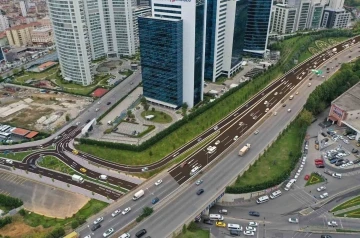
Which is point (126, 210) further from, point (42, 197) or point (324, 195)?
point (324, 195)

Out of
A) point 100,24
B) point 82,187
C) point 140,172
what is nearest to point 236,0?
point 100,24

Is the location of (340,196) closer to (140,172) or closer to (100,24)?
(140,172)

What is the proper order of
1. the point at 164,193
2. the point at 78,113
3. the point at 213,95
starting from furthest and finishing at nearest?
1. the point at 213,95
2. the point at 78,113
3. the point at 164,193

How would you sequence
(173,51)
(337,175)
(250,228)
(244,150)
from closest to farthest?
(250,228) → (337,175) → (244,150) → (173,51)

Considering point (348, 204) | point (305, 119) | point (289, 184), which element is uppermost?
point (305, 119)

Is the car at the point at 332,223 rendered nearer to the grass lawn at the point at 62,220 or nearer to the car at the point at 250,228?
the car at the point at 250,228

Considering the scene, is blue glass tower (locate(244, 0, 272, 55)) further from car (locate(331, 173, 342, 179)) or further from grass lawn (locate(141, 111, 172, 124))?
car (locate(331, 173, 342, 179))

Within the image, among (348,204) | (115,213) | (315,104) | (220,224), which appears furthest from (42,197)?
(315,104)
